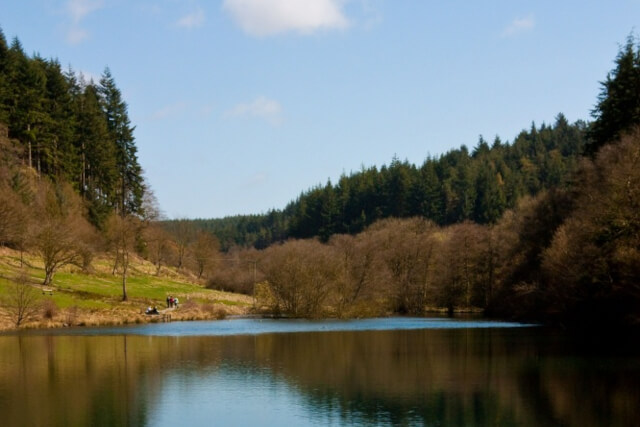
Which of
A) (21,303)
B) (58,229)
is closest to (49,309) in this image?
(21,303)

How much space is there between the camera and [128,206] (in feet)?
380

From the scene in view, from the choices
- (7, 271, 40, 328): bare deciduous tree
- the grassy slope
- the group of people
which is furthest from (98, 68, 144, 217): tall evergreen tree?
(7, 271, 40, 328): bare deciduous tree

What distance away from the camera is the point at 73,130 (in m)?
100

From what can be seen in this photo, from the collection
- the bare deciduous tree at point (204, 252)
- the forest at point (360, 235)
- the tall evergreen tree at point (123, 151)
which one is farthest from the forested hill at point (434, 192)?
the tall evergreen tree at point (123, 151)

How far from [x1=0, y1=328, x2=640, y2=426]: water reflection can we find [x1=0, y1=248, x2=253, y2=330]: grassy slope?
1300cm

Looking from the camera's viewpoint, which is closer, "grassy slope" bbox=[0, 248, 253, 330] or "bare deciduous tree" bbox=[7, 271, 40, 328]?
"bare deciduous tree" bbox=[7, 271, 40, 328]

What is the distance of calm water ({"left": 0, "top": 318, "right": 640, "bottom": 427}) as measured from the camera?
24625 mm

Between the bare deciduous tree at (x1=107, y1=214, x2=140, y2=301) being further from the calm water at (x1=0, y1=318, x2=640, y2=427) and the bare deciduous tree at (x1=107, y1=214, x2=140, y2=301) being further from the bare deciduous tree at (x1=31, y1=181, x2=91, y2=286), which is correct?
the calm water at (x1=0, y1=318, x2=640, y2=427)

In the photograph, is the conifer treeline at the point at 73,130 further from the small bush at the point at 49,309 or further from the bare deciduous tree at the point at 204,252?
the small bush at the point at 49,309

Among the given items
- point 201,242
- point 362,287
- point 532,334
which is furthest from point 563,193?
point 201,242

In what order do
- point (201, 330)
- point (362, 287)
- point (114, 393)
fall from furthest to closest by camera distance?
1. point (362, 287)
2. point (201, 330)
3. point (114, 393)

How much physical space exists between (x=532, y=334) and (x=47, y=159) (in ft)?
229

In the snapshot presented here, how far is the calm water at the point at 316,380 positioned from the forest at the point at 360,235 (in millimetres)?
7349

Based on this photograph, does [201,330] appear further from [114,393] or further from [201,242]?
[201,242]
